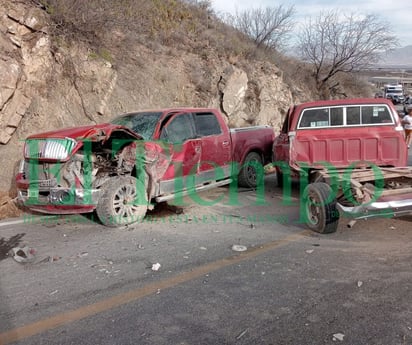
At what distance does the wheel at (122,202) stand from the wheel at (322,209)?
2.56m

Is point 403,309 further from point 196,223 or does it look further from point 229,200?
point 229,200

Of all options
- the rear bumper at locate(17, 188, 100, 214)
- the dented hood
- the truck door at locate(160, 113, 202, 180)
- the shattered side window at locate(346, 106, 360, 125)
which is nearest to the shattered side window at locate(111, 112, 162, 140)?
the truck door at locate(160, 113, 202, 180)

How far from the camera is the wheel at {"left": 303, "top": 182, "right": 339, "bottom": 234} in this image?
17.2 ft

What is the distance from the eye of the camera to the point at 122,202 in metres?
6.04

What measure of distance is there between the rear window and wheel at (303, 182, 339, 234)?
86.9 inches

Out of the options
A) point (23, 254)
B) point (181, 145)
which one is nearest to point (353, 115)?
point (181, 145)

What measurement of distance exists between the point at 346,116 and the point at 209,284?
481 centimetres

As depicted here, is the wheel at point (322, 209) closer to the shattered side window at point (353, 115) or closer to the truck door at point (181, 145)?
the truck door at point (181, 145)

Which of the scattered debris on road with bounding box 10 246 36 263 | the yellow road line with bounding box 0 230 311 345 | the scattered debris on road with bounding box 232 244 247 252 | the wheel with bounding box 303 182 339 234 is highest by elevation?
the wheel with bounding box 303 182 339 234

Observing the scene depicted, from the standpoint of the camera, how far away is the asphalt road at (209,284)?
3.06 m

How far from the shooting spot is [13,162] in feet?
31.6

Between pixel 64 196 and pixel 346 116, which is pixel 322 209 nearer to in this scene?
pixel 346 116

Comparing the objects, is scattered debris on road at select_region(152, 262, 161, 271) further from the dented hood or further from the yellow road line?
the dented hood

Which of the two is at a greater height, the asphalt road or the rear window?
the rear window
